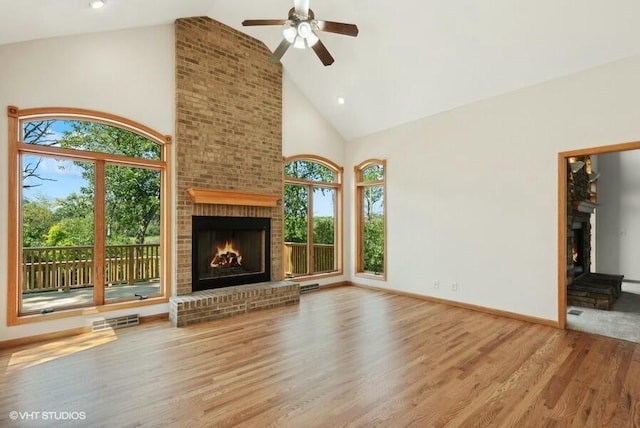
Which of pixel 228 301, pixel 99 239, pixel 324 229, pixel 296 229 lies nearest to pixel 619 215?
pixel 324 229

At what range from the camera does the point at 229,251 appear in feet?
18.0

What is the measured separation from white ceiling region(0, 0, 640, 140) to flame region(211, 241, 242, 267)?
3314 mm

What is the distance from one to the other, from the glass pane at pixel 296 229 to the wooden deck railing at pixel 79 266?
93.0 inches

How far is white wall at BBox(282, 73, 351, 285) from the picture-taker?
243 inches

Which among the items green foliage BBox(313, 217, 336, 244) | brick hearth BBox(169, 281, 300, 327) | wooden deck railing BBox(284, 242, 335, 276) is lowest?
brick hearth BBox(169, 281, 300, 327)

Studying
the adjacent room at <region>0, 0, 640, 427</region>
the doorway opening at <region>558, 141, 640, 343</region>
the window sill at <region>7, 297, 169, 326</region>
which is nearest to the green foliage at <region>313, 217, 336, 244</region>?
the adjacent room at <region>0, 0, 640, 427</region>

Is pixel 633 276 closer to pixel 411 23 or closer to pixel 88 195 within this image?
pixel 411 23

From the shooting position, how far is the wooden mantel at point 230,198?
481 centimetres

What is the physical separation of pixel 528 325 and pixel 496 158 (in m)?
2.28

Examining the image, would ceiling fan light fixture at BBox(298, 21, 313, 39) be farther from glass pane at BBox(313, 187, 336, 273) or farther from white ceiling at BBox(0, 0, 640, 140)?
glass pane at BBox(313, 187, 336, 273)

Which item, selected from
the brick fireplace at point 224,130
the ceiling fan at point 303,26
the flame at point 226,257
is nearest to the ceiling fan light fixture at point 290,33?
the ceiling fan at point 303,26

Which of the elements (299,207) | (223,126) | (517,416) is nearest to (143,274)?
(223,126)

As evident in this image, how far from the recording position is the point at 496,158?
4.75 meters

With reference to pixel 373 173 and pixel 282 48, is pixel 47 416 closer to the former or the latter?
pixel 282 48
